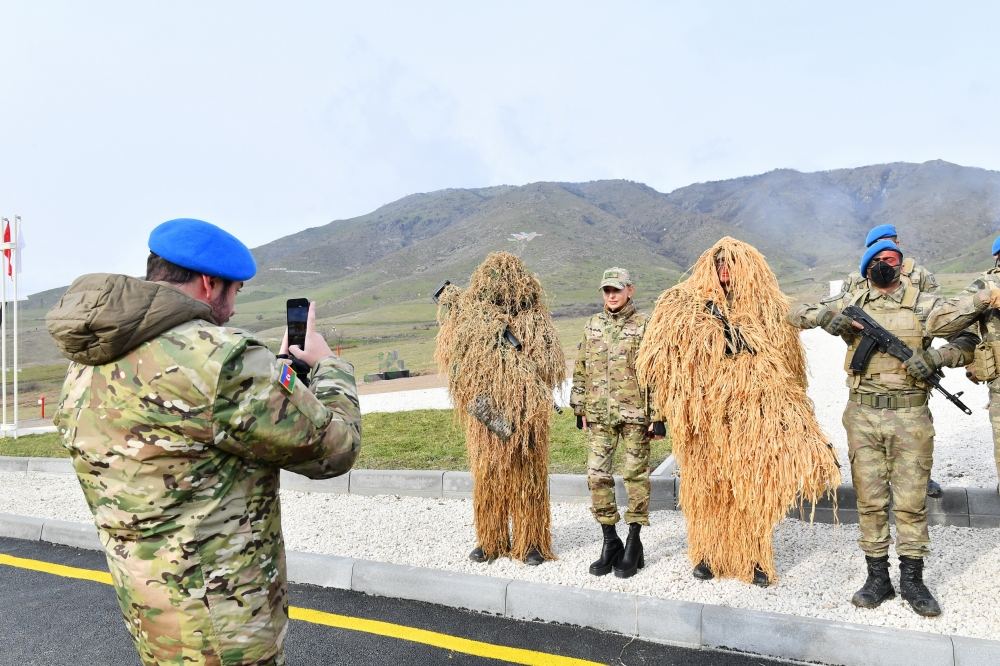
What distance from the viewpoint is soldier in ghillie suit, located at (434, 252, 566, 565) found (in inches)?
198

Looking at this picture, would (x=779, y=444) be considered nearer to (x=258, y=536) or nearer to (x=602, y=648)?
(x=602, y=648)

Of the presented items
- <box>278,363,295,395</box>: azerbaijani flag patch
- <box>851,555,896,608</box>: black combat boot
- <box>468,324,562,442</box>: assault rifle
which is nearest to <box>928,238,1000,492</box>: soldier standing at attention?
<box>851,555,896,608</box>: black combat boot

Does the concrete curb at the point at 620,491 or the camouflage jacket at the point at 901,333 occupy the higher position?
the camouflage jacket at the point at 901,333

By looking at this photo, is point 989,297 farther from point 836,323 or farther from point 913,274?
point 913,274

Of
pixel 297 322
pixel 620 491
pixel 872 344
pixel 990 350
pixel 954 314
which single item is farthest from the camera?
pixel 620 491

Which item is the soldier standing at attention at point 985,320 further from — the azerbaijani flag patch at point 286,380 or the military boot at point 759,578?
the azerbaijani flag patch at point 286,380

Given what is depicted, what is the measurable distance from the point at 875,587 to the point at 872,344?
153 centimetres

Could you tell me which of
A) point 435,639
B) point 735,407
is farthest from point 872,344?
point 435,639

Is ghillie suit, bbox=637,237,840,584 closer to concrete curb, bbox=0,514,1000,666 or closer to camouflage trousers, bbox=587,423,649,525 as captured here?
camouflage trousers, bbox=587,423,649,525

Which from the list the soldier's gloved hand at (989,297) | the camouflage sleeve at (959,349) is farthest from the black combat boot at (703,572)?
the soldier's gloved hand at (989,297)

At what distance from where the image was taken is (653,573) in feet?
15.7

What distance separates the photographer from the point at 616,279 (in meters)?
5.03

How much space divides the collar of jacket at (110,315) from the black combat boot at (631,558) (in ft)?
12.7

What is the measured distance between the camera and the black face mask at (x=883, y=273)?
4297 millimetres
